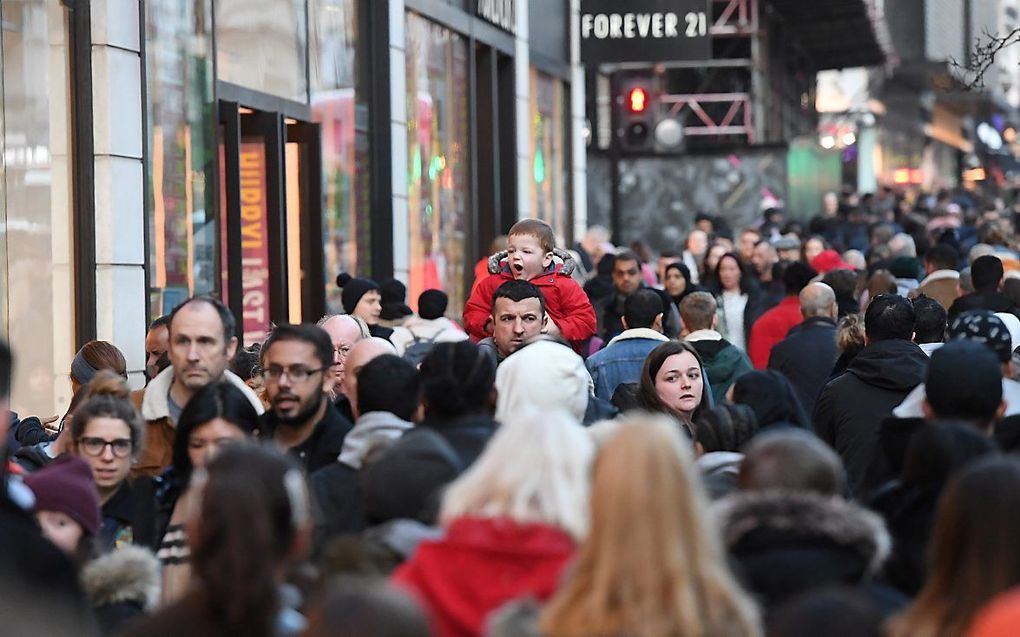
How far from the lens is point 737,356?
12.1 metres

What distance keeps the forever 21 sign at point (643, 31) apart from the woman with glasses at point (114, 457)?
17254 mm

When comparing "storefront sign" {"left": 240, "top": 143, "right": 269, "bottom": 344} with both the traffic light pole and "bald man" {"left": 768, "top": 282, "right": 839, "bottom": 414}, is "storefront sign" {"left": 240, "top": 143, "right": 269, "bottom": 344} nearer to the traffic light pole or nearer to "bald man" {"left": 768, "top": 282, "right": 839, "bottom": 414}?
"bald man" {"left": 768, "top": 282, "right": 839, "bottom": 414}

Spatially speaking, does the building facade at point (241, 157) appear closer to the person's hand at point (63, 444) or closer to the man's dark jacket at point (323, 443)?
the person's hand at point (63, 444)

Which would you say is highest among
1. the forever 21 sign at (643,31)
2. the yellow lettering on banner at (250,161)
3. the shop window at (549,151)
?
the forever 21 sign at (643,31)

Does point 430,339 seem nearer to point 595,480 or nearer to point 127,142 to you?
point 127,142

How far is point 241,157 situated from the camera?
53.9ft

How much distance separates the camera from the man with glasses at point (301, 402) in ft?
25.5

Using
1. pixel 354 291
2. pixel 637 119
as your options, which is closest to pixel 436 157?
pixel 354 291

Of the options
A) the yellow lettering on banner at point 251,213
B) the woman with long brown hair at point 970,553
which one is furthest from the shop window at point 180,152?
the woman with long brown hair at point 970,553

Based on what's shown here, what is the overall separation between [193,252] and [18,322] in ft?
7.50

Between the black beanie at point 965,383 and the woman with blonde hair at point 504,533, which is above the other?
the black beanie at point 965,383

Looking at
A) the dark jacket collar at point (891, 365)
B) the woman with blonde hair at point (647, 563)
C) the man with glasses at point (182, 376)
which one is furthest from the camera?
the dark jacket collar at point (891, 365)

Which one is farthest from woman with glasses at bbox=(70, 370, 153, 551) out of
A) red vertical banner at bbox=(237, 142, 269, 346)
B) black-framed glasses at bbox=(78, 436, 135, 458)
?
red vertical banner at bbox=(237, 142, 269, 346)

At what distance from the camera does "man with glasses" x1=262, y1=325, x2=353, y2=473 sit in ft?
25.5
